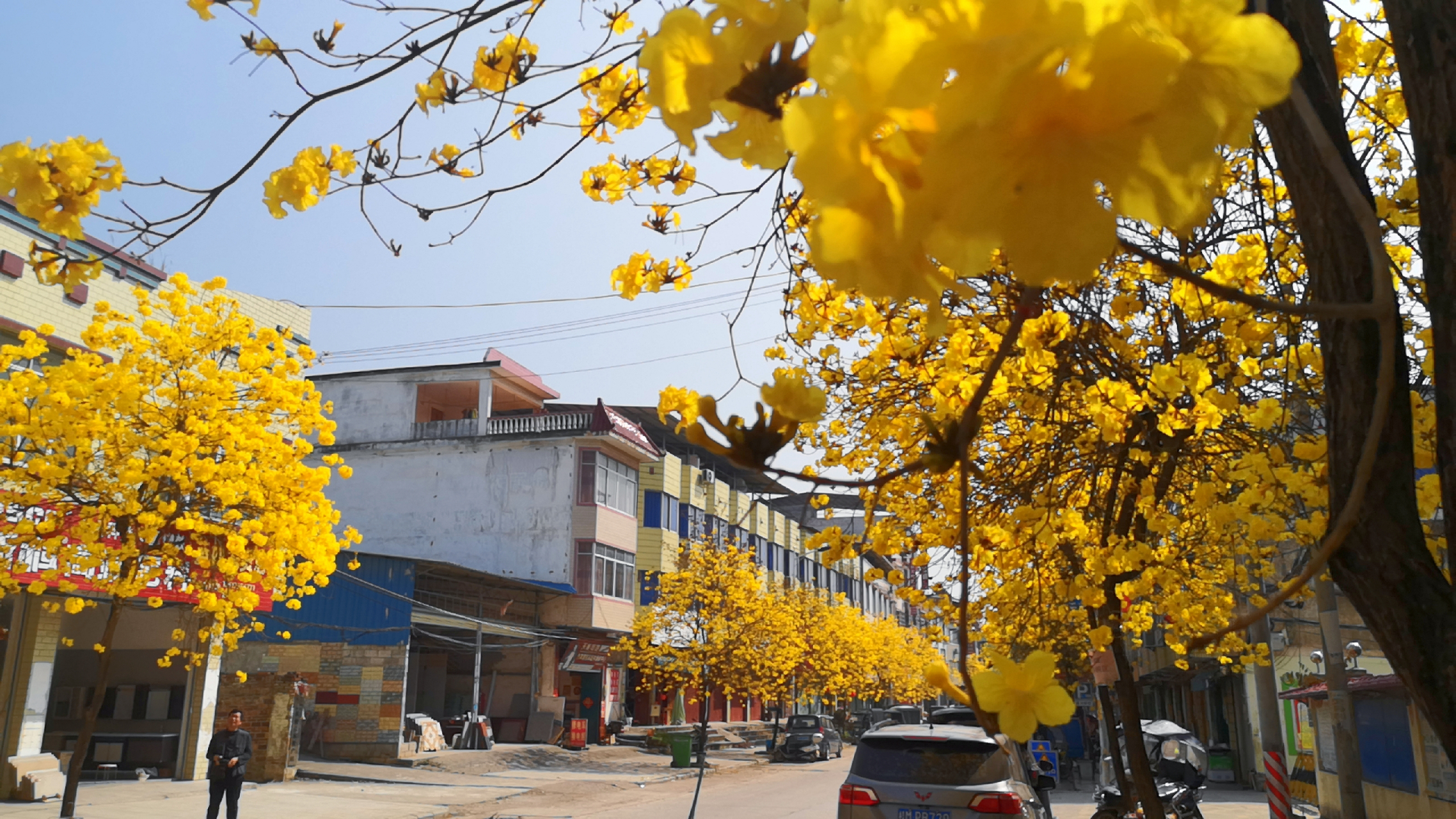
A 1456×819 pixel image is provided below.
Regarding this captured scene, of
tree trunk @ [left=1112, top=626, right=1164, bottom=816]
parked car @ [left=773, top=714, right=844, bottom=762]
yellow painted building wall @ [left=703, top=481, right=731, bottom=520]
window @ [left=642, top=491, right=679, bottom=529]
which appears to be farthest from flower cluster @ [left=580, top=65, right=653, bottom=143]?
yellow painted building wall @ [left=703, top=481, right=731, bottom=520]

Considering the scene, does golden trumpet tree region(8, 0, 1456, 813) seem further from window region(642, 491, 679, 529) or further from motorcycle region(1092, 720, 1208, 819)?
window region(642, 491, 679, 529)

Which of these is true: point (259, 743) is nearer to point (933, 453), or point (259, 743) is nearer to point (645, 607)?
point (645, 607)

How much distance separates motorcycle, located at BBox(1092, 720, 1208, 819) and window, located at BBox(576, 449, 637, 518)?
55.4ft

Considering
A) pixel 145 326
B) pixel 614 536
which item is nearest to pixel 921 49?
pixel 145 326

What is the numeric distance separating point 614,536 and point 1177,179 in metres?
30.3

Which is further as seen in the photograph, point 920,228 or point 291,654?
point 291,654

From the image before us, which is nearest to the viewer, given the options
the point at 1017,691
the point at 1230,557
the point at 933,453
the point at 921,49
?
the point at 921,49

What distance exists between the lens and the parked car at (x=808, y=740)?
96.6ft

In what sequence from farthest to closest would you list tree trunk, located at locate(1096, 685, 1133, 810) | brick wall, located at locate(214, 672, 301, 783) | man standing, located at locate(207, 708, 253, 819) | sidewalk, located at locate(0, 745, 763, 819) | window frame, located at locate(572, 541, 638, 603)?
window frame, located at locate(572, 541, 638, 603)
brick wall, located at locate(214, 672, 301, 783)
sidewalk, located at locate(0, 745, 763, 819)
man standing, located at locate(207, 708, 253, 819)
tree trunk, located at locate(1096, 685, 1133, 810)

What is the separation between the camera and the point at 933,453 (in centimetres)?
89

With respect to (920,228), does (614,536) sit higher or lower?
higher

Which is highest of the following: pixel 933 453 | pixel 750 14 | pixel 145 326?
pixel 145 326

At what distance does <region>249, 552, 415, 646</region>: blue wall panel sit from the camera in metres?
22.0

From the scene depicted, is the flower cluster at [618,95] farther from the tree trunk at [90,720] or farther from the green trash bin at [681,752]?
the green trash bin at [681,752]
